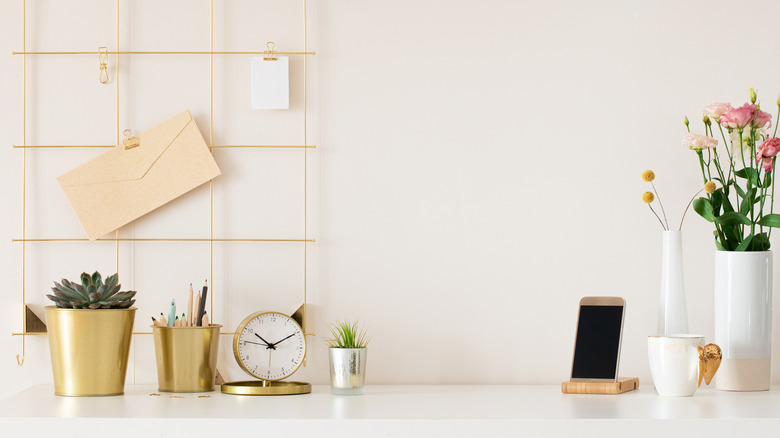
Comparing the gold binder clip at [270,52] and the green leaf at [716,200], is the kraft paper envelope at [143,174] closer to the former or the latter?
the gold binder clip at [270,52]

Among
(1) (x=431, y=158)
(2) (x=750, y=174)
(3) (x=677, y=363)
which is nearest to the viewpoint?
(3) (x=677, y=363)

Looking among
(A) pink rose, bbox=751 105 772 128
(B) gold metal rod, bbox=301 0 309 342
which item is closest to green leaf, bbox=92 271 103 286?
(B) gold metal rod, bbox=301 0 309 342

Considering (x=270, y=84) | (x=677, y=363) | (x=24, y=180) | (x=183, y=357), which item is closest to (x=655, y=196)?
(x=677, y=363)

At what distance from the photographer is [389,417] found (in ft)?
3.32

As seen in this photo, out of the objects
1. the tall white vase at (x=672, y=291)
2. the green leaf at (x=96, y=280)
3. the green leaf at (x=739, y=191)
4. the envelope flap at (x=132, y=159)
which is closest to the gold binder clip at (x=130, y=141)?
the envelope flap at (x=132, y=159)

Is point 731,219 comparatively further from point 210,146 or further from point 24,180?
point 24,180

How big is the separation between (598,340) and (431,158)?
0.42 m

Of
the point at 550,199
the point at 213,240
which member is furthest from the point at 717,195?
the point at 213,240

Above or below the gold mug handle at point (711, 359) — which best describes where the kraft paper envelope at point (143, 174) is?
above

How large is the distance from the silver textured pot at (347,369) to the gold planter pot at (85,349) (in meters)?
0.34

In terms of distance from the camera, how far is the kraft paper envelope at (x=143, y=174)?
53.6 inches

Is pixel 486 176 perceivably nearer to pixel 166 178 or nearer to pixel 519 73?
pixel 519 73

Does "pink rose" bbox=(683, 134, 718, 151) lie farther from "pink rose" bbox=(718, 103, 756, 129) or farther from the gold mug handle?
the gold mug handle

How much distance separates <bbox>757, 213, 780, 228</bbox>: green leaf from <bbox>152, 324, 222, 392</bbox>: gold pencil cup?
2.98ft
